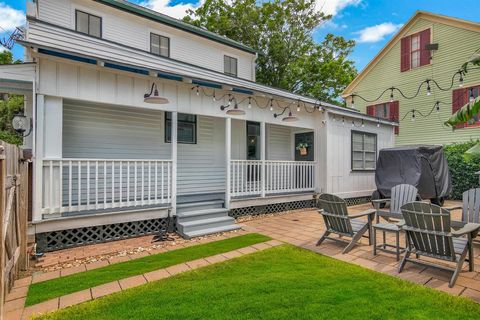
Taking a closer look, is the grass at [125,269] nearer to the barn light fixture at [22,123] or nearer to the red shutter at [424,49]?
the barn light fixture at [22,123]

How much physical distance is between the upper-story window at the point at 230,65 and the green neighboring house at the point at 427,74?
7.14 metres

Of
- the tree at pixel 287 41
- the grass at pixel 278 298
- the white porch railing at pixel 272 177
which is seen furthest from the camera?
the tree at pixel 287 41

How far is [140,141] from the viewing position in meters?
7.39

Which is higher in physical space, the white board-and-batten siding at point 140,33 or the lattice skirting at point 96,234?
the white board-and-batten siding at point 140,33

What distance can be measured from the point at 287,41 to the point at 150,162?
19639 millimetres

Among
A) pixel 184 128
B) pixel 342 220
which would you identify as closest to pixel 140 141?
pixel 184 128

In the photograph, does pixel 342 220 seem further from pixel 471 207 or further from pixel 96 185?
pixel 96 185

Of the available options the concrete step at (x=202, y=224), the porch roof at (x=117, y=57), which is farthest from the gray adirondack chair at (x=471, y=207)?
the porch roof at (x=117, y=57)

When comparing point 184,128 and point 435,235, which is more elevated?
point 184,128

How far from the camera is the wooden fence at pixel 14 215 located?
2.95 m

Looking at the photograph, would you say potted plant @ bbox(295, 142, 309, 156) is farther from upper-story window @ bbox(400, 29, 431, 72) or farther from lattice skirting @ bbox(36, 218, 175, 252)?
upper-story window @ bbox(400, 29, 431, 72)

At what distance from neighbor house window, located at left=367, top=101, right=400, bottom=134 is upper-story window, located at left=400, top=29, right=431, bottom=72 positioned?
77.4 inches

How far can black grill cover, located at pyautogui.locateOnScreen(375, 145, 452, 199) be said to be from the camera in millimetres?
8867

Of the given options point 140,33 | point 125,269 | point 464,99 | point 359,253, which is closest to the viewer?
point 125,269
